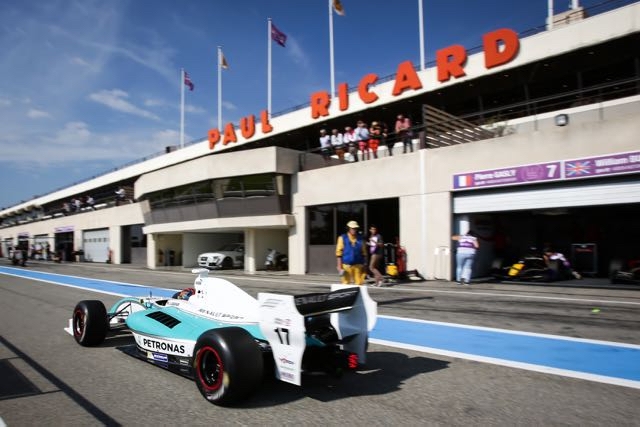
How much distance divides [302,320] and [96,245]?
4623cm

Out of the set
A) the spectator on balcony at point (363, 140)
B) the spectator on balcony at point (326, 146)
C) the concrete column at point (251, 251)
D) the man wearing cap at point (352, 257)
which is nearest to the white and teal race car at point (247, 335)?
the man wearing cap at point (352, 257)

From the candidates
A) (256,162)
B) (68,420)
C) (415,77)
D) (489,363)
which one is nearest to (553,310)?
(489,363)

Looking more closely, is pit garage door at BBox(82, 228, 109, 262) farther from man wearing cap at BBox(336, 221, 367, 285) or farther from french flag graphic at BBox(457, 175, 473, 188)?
man wearing cap at BBox(336, 221, 367, 285)

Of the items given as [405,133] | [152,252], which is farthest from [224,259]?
[405,133]

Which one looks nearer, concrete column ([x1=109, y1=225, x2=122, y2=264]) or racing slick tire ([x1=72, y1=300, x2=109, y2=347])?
racing slick tire ([x1=72, y1=300, x2=109, y2=347])

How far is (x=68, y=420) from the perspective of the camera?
3559 mm

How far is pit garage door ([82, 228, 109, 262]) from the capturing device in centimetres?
4218

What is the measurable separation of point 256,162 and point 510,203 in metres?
12.2

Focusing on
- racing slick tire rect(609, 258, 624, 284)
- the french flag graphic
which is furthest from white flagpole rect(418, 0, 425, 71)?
racing slick tire rect(609, 258, 624, 284)

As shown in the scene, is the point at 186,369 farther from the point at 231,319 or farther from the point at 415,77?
the point at 415,77

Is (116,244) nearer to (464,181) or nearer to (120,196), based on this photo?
(120,196)

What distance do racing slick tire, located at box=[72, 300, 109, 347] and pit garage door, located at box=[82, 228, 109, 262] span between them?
3908cm

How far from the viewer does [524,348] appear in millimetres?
5695

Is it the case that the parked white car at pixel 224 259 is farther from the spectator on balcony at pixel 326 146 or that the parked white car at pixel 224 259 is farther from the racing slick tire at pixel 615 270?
the racing slick tire at pixel 615 270
